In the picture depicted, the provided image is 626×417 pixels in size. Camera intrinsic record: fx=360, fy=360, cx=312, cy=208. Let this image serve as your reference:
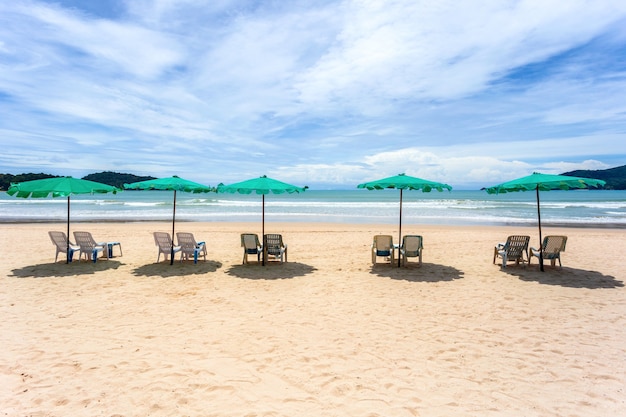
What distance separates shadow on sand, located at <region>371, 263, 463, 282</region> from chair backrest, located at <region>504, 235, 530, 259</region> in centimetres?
136

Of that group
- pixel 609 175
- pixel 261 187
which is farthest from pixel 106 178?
pixel 609 175

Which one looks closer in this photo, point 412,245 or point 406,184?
point 406,184

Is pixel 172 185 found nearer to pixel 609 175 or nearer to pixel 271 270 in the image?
pixel 271 270

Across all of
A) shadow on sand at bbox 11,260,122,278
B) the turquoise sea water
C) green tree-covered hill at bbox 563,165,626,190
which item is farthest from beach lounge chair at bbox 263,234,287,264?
green tree-covered hill at bbox 563,165,626,190

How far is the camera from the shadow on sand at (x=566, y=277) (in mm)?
7143

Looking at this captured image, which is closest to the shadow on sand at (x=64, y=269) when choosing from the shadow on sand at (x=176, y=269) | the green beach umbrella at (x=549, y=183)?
the shadow on sand at (x=176, y=269)

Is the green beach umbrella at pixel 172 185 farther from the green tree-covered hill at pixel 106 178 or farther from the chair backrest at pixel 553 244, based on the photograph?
the green tree-covered hill at pixel 106 178

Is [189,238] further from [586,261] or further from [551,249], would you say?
[586,261]

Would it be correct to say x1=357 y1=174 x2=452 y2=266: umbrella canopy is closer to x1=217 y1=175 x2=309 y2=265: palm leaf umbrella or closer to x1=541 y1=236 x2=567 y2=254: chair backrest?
x1=217 y1=175 x2=309 y2=265: palm leaf umbrella

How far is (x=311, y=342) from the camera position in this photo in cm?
446

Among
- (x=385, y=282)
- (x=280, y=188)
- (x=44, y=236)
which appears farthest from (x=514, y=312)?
(x=44, y=236)

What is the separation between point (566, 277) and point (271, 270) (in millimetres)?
6466

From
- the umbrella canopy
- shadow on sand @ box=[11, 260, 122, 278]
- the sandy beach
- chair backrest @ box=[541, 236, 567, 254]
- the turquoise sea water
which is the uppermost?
the umbrella canopy

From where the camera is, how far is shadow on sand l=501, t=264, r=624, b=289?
7143 millimetres
